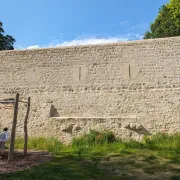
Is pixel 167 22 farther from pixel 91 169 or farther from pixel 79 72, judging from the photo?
pixel 91 169

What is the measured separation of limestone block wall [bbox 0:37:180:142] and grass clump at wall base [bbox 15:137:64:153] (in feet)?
0.97

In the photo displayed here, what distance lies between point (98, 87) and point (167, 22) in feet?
41.6

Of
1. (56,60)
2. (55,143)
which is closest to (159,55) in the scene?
(56,60)

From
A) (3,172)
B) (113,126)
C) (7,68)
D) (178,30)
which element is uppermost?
(178,30)

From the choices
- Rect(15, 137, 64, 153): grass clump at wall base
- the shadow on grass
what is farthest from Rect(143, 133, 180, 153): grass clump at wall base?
Rect(15, 137, 64, 153): grass clump at wall base

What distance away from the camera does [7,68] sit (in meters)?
11.5

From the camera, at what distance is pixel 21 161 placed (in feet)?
24.6

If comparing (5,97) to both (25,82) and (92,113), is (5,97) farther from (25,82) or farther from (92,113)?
(92,113)

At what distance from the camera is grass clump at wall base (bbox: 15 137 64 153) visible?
31.3ft

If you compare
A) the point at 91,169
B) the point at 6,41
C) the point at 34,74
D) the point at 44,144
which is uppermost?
the point at 6,41

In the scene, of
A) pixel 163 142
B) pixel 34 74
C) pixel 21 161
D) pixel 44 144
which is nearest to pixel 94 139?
pixel 44 144

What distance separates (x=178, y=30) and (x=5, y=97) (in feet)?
46.1

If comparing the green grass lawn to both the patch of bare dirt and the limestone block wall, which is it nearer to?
the patch of bare dirt

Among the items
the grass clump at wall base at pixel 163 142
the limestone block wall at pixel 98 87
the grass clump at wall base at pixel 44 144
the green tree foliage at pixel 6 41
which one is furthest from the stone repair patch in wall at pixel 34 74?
the green tree foliage at pixel 6 41
